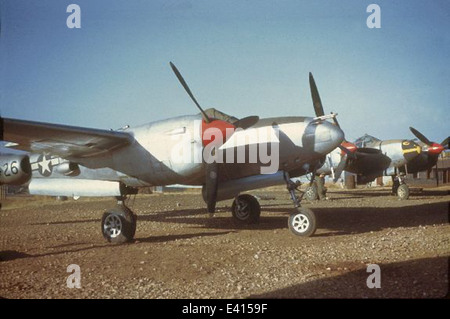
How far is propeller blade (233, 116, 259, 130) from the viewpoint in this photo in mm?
9000

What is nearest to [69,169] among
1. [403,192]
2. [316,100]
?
[316,100]

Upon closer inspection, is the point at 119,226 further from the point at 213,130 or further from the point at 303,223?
the point at 303,223

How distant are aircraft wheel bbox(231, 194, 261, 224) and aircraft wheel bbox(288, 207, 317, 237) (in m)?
3.25

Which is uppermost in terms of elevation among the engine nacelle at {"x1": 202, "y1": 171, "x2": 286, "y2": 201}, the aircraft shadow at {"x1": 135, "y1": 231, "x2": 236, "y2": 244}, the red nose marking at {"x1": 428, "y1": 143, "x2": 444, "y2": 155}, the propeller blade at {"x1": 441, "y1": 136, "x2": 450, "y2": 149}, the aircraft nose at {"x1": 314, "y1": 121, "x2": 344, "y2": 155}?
the propeller blade at {"x1": 441, "y1": 136, "x2": 450, "y2": 149}

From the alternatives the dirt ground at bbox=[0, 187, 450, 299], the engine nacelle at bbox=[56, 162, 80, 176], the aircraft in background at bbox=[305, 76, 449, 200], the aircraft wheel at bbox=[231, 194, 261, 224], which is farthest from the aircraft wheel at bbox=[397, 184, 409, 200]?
the engine nacelle at bbox=[56, 162, 80, 176]

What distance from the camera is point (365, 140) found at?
23719mm

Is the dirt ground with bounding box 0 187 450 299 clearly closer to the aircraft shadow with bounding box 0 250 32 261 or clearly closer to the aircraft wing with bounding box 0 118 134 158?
the aircraft shadow with bounding box 0 250 32 261

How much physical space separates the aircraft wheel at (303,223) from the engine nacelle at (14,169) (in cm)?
681

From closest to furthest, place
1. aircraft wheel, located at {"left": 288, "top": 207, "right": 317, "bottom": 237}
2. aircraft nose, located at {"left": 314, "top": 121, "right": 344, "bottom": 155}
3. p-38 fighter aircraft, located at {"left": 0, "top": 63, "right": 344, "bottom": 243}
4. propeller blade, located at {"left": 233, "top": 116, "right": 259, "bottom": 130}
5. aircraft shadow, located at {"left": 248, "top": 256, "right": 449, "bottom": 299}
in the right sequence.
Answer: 1. aircraft shadow, located at {"left": 248, "top": 256, "right": 449, "bottom": 299}
2. p-38 fighter aircraft, located at {"left": 0, "top": 63, "right": 344, "bottom": 243}
3. aircraft nose, located at {"left": 314, "top": 121, "right": 344, "bottom": 155}
4. aircraft wheel, located at {"left": 288, "top": 207, "right": 317, "bottom": 237}
5. propeller blade, located at {"left": 233, "top": 116, "right": 259, "bottom": 130}

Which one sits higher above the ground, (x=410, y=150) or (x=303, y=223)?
(x=410, y=150)

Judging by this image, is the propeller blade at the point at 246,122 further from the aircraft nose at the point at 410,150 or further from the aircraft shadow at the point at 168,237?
the aircraft nose at the point at 410,150

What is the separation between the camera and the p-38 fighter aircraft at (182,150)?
8594 mm

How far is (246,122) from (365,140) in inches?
675
